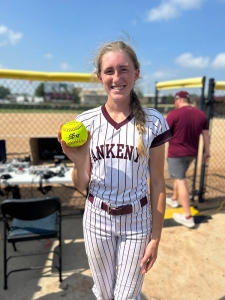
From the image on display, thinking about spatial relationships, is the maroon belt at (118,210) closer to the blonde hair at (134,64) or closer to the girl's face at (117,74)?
the blonde hair at (134,64)

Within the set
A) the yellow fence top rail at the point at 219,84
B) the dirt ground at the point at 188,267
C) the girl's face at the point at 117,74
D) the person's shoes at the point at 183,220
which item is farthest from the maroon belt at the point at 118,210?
the yellow fence top rail at the point at 219,84

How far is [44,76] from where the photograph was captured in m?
3.71

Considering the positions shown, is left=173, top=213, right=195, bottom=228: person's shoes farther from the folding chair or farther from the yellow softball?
the yellow softball

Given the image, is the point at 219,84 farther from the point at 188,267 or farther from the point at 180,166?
the point at 188,267

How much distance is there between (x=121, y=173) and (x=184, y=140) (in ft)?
8.71

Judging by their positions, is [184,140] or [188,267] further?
[184,140]

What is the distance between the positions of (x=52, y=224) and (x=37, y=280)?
2.00 ft

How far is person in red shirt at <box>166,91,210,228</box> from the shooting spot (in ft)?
12.5

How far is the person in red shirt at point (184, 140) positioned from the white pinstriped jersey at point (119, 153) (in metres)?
2.47

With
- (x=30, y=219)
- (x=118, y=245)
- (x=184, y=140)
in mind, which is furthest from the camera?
(x=184, y=140)

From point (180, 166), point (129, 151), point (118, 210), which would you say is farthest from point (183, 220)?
point (129, 151)

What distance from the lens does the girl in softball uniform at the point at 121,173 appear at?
1425 mm

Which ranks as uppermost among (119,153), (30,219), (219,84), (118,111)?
(219,84)

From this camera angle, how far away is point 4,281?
260 centimetres
